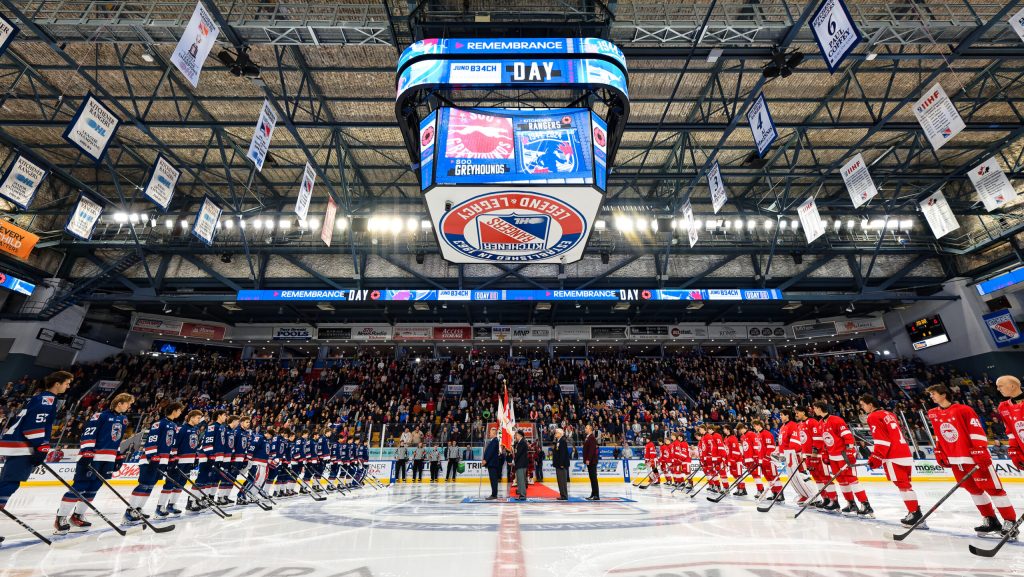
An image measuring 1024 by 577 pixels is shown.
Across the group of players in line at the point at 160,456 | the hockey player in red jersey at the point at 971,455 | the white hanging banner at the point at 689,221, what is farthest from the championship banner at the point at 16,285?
the hockey player in red jersey at the point at 971,455

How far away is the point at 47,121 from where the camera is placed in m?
14.1

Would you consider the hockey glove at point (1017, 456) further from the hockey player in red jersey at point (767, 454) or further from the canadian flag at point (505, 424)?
the canadian flag at point (505, 424)

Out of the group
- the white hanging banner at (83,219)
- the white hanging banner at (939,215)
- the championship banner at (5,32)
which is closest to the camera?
the championship banner at (5,32)

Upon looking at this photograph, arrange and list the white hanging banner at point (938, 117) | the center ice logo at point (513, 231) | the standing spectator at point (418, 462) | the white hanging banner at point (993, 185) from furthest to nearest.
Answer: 1. the standing spectator at point (418, 462)
2. the white hanging banner at point (993, 185)
3. the white hanging banner at point (938, 117)
4. the center ice logo at point (513, 231)

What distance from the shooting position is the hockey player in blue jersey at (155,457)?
6.72m

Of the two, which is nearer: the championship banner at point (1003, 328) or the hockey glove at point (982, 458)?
the hockey glove at point (982, 458)

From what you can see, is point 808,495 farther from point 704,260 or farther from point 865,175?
point 704,260

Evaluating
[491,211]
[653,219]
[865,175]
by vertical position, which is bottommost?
[491,211]

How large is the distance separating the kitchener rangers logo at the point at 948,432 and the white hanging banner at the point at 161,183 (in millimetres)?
17245

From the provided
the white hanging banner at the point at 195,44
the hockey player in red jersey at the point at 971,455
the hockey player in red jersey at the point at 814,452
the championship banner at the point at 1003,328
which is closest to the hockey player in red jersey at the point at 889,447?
the hockey player in red jersey at the point at 971,455

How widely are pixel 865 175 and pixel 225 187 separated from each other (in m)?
26.3

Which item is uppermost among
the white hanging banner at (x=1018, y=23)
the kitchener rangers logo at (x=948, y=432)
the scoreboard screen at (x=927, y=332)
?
the white hanging banner at (x=1018, y=23)

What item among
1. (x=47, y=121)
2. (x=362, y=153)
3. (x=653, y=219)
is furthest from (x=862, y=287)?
(x=47, y=121)

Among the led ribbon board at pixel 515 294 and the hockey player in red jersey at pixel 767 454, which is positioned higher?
the led ribbon board at pixel 515 294
